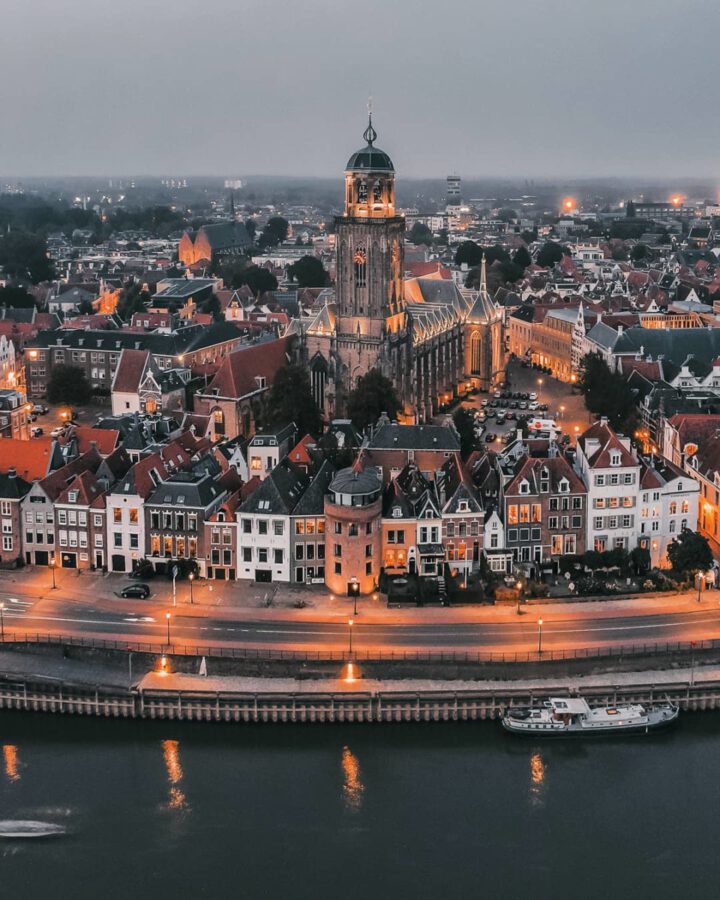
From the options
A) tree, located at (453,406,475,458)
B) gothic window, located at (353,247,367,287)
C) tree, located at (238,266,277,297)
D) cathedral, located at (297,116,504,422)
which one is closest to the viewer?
tree, located at (453,406,475,458)

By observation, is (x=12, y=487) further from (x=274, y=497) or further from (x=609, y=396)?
A: (x=609, y=396)

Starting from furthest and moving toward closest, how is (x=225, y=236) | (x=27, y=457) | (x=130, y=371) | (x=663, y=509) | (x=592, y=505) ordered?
(x=225, y=236) < (x=130, y=371) < (x=27, y=457) < (x=663, y=509) < (x=592, y=505)

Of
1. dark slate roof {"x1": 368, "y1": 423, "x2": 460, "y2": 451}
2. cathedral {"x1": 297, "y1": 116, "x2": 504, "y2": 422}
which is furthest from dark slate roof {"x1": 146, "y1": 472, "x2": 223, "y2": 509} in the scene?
cathedral {"x1": 297, "y1": 116, "x2": 504, "y2": 422}

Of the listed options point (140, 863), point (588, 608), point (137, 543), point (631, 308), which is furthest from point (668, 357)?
point (140, 863)

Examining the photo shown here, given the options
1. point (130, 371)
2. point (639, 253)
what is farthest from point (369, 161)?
point (639, 253)

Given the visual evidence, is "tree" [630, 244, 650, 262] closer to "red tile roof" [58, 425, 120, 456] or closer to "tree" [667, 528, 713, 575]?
"red tile roof" [58, 425, 120, 456]

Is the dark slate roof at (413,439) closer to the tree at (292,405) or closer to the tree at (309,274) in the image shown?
the tree at (292,405)

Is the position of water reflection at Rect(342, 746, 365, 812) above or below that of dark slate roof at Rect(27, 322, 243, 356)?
below
